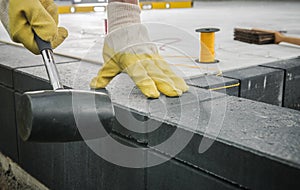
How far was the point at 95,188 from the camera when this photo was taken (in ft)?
5.88

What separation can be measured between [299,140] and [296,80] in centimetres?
158

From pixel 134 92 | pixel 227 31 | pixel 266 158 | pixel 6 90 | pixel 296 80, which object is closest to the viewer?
pixel 266 158

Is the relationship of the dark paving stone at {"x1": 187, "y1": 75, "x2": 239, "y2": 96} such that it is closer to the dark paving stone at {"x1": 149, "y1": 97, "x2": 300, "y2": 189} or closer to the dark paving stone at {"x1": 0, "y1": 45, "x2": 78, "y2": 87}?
the dark paving stone at {"x1": 149, "y1": 97, "x2": 300, "y2": 189}

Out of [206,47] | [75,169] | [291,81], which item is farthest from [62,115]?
[291,81]

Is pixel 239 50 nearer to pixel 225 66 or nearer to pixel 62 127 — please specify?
pixel 225 66

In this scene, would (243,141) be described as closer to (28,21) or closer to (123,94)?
(123,94)

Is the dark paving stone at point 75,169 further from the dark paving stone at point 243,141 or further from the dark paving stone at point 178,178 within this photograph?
the dark paving stone at point 243,141

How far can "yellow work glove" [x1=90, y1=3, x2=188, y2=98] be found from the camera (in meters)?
1.62

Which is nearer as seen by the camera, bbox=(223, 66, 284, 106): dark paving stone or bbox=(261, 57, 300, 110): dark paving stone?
bbox=(223, 66, 284, 106): dark paving stone

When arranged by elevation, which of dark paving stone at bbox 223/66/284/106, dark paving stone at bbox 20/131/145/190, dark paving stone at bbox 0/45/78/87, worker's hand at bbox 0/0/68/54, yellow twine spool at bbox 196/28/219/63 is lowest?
dark paving stone at bbox 20/131/145/190

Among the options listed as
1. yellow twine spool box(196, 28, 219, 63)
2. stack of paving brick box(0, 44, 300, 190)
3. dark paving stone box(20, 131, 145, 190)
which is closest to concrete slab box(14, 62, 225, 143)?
stack of paving brick box(0, 44, 300, 190)

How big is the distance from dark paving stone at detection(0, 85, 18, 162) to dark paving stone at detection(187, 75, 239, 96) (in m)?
1.12

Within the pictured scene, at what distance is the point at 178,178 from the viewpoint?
135 cm

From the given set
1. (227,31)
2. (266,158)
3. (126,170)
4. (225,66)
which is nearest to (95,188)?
(126,170)
